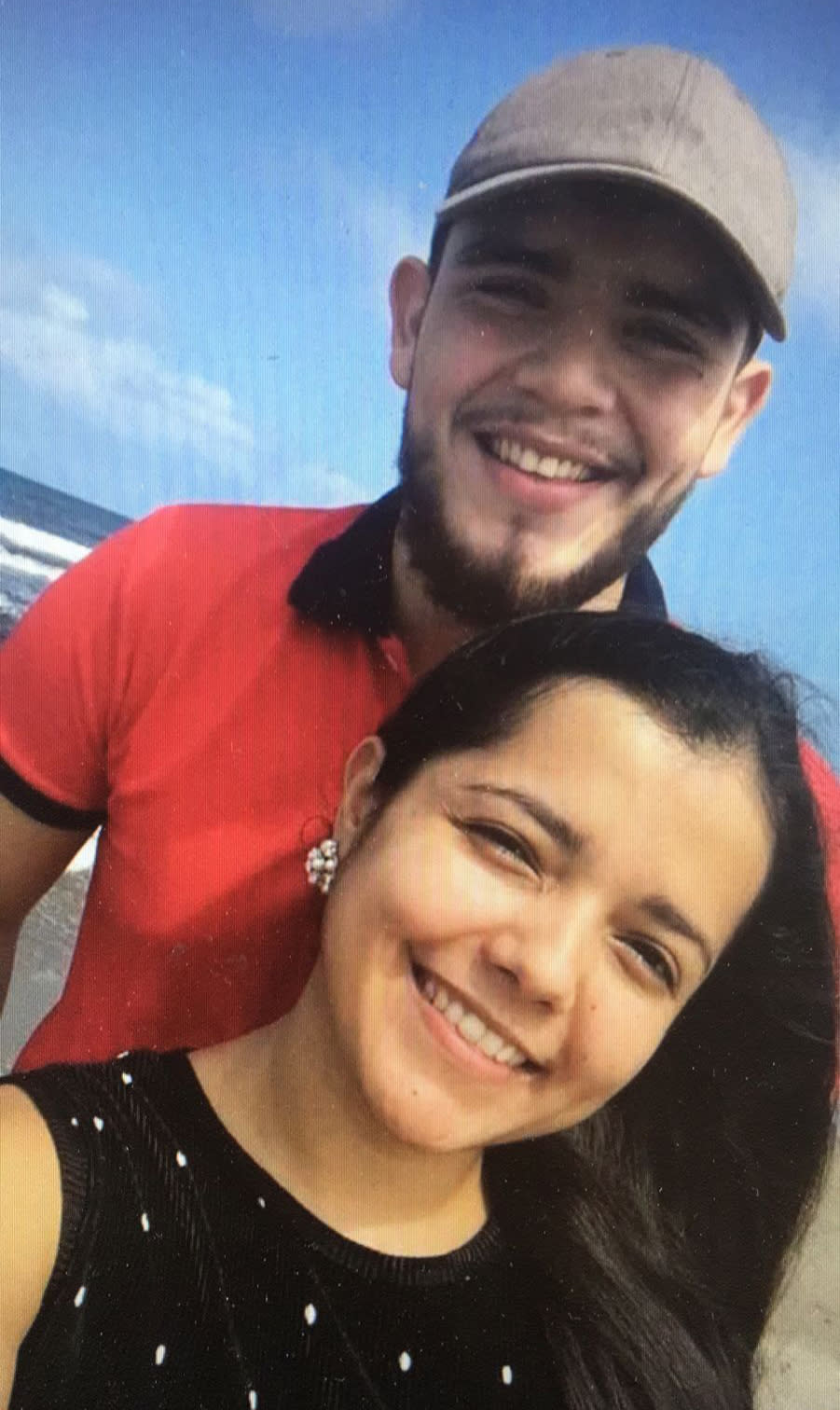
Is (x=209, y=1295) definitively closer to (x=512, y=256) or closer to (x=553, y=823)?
(x=553, y=823)

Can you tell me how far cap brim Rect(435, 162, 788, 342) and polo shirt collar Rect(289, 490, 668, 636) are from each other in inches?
6.5

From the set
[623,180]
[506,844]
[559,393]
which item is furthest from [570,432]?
[506,844]

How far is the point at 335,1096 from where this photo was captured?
30.1 inches

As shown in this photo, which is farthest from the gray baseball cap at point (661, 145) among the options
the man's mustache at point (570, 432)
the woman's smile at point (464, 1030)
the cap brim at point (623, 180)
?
the woman's smile at point (464, 1030)

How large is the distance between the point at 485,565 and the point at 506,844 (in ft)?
0.54

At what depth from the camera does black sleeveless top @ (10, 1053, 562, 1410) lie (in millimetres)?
695

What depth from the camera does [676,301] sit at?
686 millimetres

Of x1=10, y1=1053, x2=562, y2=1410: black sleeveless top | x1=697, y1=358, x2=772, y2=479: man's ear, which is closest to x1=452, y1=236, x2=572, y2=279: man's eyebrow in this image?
x1=697, y1=358, x2=772, y2=479: man's ear

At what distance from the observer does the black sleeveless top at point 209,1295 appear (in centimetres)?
69

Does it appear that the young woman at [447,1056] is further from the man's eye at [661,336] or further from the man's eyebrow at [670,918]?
the man's eye at [661,336]

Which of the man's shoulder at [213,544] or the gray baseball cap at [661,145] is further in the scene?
the man's shoulder at [213,544]

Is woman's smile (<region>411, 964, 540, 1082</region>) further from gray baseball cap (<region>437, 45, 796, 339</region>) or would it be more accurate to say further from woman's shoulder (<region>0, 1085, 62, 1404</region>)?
gray baseball cap (<region>437, 45, 796, 339</region>)

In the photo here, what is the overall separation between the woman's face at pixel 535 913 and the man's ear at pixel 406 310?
210 millimetres

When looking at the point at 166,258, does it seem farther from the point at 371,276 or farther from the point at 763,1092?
the point at 763,1092
